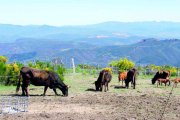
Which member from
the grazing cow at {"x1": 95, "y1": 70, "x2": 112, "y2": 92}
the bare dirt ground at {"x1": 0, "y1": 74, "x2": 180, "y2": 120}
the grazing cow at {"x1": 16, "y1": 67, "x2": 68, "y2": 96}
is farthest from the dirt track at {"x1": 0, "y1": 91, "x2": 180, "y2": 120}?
the grazing cow at {"x1": 95, "y1": 70, "x2": 112, "y2": 92}

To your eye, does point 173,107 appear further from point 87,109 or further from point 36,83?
point 36,83

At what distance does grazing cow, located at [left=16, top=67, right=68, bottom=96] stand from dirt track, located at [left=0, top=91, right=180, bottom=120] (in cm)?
104

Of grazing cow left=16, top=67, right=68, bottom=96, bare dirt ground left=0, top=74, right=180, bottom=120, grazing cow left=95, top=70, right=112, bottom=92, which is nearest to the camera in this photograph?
bare dirt ground left=0, top=74, right=180, bottom=120

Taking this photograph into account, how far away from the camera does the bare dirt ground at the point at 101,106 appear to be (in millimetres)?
20622

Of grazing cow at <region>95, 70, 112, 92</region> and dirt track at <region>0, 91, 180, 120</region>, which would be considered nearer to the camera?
dirt track at <region>0, 91, 180, 120</region>

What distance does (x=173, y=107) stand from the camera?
77.6 ft

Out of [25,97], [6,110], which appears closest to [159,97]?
[25,97]

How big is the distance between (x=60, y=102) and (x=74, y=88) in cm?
732

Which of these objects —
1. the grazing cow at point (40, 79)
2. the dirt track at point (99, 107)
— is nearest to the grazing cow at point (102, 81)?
the dirt track at point (99, 107)

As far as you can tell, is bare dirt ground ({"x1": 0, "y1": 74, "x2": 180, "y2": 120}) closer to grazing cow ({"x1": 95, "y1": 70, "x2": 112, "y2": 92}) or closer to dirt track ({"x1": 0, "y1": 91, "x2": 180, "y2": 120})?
dirt track ({"x1": 0, "y1": 91, "x2": 180, "y2": 120})

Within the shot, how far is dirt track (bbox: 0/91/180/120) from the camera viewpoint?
20.7 metres

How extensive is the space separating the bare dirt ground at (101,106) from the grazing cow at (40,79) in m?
0.68

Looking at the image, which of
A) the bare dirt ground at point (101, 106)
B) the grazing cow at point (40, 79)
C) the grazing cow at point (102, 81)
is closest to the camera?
the bare dirt ground at point (101, 106)

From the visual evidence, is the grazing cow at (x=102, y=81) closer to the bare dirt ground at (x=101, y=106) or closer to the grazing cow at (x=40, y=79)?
the bare dirt ground at (x=101, y=106)
